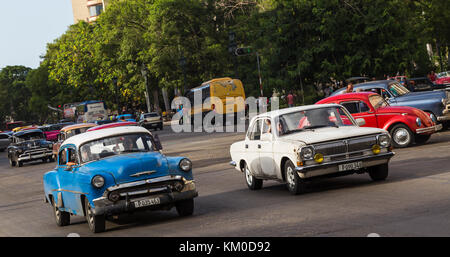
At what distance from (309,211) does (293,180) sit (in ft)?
6.84

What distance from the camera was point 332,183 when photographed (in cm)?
1405

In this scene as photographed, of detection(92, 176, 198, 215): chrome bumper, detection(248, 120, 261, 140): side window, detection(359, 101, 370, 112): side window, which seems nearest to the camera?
detection(92, 176, 198, 215): chrome bumper

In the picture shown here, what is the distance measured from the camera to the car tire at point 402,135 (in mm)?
19062

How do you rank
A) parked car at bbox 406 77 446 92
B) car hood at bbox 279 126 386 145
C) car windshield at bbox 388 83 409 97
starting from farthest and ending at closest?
parked car at bbox 406 77 446 92 → car windshield at bbox 388 83 409 97 → car hood at bbox 279 126 386 145

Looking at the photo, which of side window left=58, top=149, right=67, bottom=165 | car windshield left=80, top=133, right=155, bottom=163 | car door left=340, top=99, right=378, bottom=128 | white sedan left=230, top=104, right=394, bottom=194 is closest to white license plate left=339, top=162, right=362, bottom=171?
white sedan left=230, top=104, right=394, bottom=194

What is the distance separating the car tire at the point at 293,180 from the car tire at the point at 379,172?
1.49 metres

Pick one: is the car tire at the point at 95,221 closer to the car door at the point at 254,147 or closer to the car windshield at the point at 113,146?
the car windshield at the point at 113,146

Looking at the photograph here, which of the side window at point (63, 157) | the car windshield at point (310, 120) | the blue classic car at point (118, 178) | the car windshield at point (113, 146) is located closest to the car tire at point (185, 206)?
the blue classic car at point (118, 178)

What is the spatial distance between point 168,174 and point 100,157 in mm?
1409

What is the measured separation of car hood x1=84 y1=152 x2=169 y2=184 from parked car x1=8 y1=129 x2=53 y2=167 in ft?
82.4

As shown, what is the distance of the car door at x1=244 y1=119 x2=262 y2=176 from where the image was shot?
14023mm

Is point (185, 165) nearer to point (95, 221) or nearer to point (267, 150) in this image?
point (95, 221)

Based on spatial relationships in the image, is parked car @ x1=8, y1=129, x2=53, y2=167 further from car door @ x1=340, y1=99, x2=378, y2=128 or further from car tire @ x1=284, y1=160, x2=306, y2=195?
car tire @ x1=284, y1=160, x2=306, y2=195
